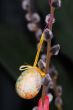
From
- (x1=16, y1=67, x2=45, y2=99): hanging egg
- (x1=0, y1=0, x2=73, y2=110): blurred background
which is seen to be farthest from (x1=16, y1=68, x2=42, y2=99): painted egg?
(x1=0, y1=0, x2=73, y2=110): blurred background

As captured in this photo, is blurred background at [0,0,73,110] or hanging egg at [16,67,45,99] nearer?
hanging egg at [16,67,45,99]

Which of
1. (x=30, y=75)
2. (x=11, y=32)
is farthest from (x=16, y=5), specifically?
(x=30, y=75)

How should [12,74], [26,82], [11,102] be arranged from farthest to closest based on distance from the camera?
1. [11,102]
2. [12,74]
3. [26,82]

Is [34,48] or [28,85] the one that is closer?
[28,85]

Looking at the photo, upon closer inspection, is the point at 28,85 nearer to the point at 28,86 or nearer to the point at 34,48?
the point at 28,86

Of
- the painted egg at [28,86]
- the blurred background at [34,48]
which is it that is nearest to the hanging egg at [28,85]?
the painted egg at [28,86]

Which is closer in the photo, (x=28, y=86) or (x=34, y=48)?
(x=28, y=86)

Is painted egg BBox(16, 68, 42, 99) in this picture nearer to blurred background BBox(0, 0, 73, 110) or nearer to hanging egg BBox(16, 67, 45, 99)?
hanging egg BBox(16, 67, 45, 99)

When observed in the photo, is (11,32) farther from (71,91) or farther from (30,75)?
(30,75)

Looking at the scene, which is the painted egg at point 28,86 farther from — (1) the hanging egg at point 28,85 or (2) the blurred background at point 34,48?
(2) the blurred background at point 34,48

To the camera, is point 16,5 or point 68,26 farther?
point 16,5

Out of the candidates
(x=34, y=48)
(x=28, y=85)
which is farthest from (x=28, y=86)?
(x=34, y=48)
